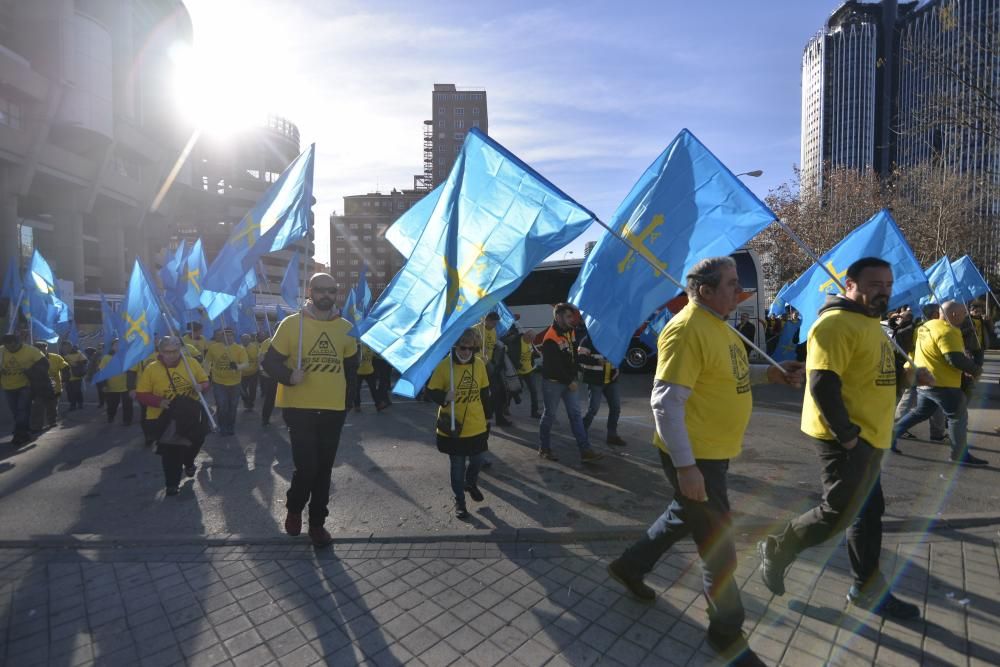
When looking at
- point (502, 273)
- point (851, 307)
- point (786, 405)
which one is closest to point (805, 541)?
point (851, 307)

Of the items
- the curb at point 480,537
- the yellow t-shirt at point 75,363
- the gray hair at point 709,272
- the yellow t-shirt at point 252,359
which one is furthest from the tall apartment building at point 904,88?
the yellow t-shirt at point 75,363

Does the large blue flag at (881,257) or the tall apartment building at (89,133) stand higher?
the tall apartment building at (89,133)

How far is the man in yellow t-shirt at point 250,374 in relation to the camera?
33.4 ft

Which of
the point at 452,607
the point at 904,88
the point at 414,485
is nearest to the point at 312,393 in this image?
the point at 452,607

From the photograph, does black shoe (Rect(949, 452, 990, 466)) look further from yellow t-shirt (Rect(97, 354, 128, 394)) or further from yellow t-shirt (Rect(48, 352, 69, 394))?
yellow t-shirt (Rect(48, 352, 69, 394))

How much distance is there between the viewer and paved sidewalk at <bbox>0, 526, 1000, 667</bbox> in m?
2.78

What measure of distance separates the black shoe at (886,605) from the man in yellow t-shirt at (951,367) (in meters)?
3.47

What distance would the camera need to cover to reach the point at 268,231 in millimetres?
5785

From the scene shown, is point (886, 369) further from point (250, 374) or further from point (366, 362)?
point (250, 374)

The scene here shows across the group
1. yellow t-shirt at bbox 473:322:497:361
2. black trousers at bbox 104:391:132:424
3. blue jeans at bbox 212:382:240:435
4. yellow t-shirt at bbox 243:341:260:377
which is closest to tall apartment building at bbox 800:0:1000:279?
yellow t-shirt at bbox 473:322:497:361

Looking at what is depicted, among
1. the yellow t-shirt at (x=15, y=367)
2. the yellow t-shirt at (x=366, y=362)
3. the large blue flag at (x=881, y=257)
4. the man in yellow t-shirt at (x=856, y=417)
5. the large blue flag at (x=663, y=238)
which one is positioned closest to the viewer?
the man in yellow t-shirt at (x=856, y=417)

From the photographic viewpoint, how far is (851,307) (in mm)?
2914

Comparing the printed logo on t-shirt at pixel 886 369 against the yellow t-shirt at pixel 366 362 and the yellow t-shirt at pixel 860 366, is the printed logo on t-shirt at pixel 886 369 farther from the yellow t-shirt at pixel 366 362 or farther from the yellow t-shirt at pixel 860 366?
the yellow t-shirt at pixel 366 362

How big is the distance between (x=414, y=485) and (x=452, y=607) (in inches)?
101
